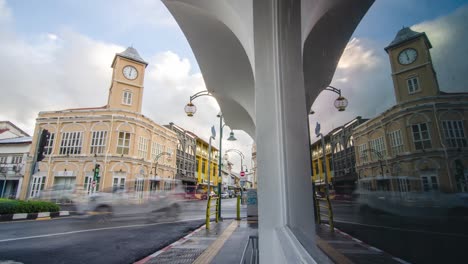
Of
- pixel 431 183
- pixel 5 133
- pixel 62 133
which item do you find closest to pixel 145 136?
pixel 62 133

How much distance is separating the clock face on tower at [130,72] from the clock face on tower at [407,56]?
939 inches

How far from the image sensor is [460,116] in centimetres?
85

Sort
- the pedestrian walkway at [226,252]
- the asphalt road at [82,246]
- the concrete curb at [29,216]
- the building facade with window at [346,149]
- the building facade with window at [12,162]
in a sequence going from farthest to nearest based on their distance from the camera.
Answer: the building facade with window at [12,162]
the concrete curb at [29,216]
the asphalt road at [82,246]
the pedestrian walkway at [226,252]
the building facade with window at [346,149]

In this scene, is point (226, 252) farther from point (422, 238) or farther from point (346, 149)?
point (422, 238)

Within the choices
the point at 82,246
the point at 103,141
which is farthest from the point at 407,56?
the point at 103,141

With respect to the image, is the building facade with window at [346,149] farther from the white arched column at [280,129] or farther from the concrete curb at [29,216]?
the concrete curb at [29,216]

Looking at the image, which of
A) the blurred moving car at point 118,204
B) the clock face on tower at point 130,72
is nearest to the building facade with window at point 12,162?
the clock face on tower at point 130,72

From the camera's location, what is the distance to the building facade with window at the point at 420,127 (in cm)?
90

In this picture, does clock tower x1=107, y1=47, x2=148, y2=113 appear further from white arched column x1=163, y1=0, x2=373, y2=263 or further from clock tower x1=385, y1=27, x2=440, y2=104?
clock tower x1=385, y1=27, x2=440, y2=104

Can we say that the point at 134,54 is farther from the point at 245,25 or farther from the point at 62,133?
the point at 245,25

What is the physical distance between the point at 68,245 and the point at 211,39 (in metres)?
4.65

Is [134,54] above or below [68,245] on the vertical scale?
above

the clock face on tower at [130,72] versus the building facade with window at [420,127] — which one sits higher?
the clock face on tower at [130,72]

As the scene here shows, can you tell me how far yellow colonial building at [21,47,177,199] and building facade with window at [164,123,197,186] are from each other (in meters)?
6.73
